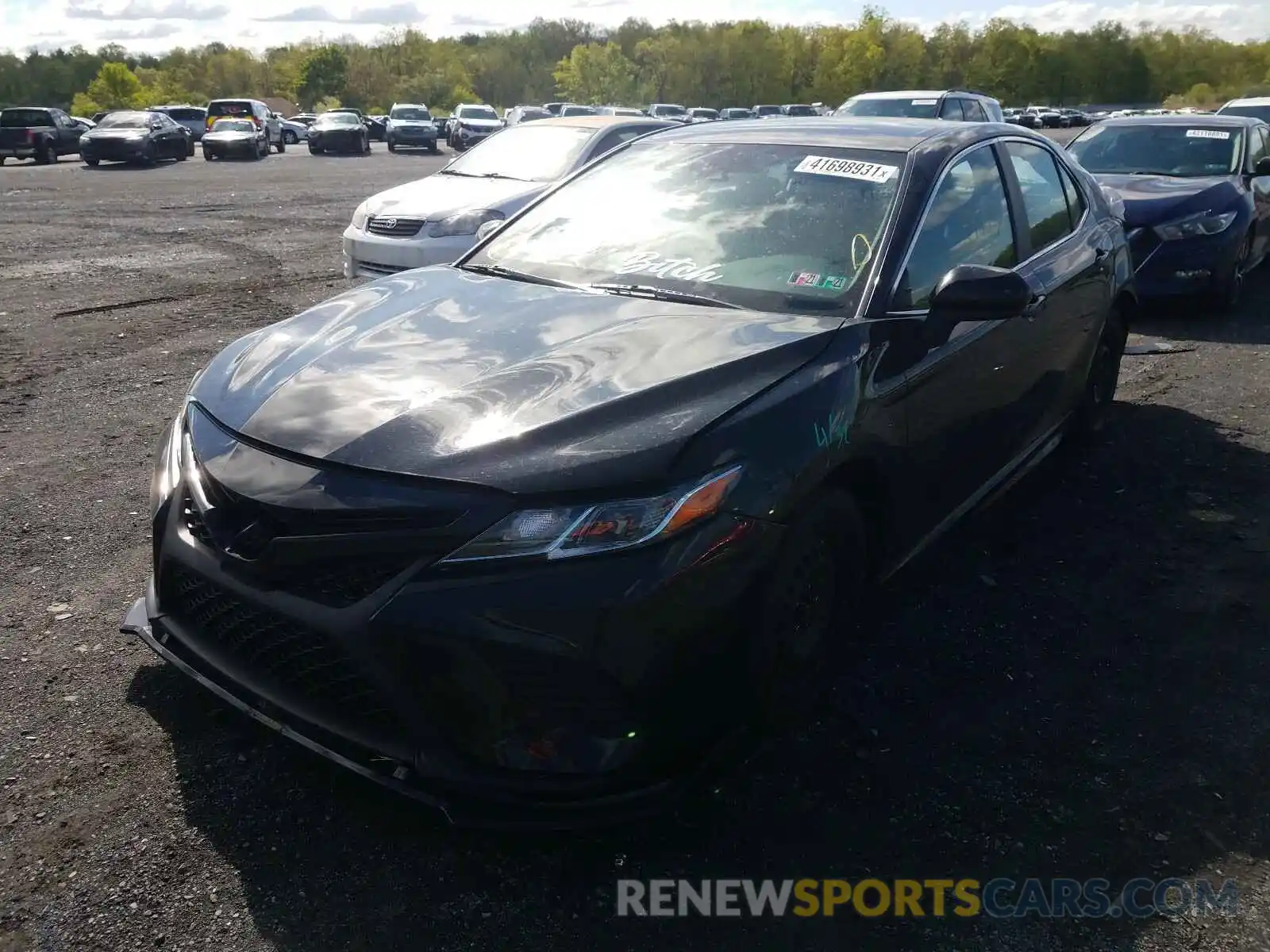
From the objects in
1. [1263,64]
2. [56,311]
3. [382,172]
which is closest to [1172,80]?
[1263,64]

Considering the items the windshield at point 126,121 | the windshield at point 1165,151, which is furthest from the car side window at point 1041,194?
the windshield at point 126,121

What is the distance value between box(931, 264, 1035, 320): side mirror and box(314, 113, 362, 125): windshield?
125 ft

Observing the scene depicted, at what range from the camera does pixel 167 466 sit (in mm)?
2902

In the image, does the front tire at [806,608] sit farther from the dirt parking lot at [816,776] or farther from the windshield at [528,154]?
the windshield at [528,154]

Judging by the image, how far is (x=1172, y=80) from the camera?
426 feet

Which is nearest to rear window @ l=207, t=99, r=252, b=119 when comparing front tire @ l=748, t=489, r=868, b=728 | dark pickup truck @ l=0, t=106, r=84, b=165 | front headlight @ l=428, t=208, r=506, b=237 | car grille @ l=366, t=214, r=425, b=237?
dark pickup truck @ l=0, t=106, r=84, b=165

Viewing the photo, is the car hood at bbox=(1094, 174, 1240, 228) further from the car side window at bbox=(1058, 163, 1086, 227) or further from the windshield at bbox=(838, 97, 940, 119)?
the windshield at bbox=(838, 97, 940, 119)

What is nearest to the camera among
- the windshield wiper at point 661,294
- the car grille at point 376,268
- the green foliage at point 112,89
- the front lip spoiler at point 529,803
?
the front lip spoiler at point 529,803

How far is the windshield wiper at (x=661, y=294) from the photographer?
3383 mm

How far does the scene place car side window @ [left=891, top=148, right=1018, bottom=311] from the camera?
3436mm

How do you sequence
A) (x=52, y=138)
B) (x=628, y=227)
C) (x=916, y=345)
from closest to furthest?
(x=916, y=345)
(x=628, y=227)
(x=52, y=138)

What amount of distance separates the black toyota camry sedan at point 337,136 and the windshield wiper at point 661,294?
37089 mm

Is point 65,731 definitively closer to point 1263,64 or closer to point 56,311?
point 56,311

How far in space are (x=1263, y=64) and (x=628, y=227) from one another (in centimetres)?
15530
